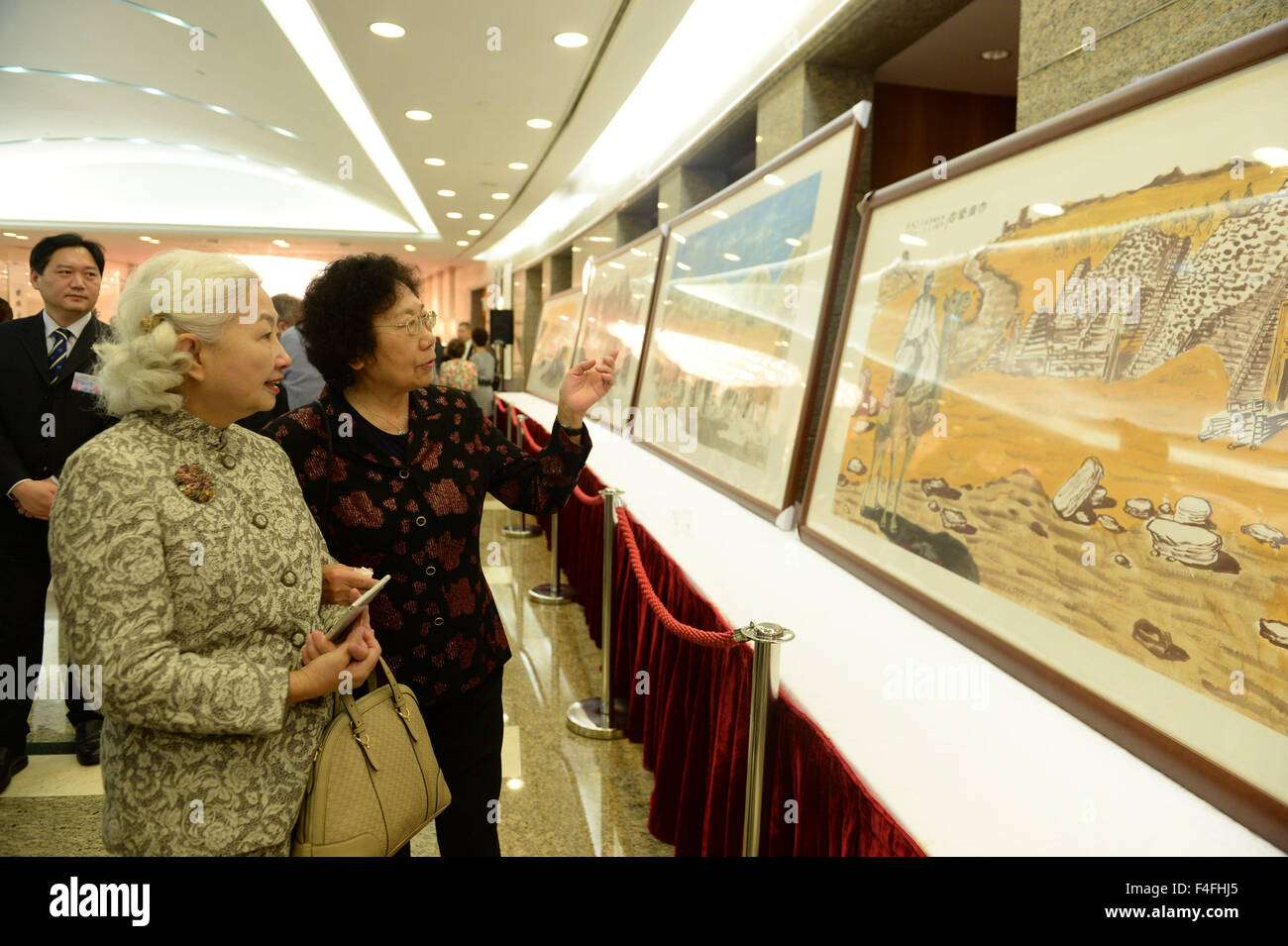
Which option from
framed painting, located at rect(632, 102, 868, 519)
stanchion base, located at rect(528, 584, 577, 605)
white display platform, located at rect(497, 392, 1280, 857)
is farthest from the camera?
stanchion base, located at rect(528, 584, 577, 605)

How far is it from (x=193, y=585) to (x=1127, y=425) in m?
1.51

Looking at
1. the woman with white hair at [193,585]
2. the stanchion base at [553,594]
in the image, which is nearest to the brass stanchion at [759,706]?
the woman with white hair at [193,585]

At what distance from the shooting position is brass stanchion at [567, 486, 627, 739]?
3.38m

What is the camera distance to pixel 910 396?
6.76 feet

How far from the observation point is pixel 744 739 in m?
1.90

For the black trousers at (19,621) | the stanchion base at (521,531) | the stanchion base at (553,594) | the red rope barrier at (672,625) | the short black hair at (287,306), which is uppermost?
the short black hair at (287,306)

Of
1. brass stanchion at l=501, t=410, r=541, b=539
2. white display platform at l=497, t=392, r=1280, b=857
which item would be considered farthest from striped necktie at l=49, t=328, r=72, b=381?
brass stanchion at l=501, t=410, r=541, b=539

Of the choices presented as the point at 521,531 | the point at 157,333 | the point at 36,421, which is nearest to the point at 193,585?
the point at 157,333

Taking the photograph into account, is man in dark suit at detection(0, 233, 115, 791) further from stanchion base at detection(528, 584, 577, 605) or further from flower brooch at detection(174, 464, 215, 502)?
stanchion base at detection(528, 584, 577, 605)

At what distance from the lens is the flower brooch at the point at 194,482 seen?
1.19 metres

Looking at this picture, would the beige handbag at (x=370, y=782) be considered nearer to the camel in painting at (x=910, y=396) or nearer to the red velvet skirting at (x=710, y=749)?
the red velvet skirting at (x=710, y=749)

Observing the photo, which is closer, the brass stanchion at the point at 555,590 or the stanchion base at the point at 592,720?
the stanchion base at the point at 592,720

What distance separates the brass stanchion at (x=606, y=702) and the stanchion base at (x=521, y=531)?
347 centimetres
